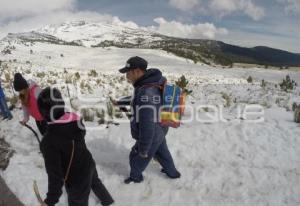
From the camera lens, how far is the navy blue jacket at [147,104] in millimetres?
4859

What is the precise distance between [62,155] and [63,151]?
0.22ft

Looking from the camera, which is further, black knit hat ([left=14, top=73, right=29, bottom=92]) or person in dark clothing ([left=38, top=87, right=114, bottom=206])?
black knit hat ([left=14, top=73, right=29, bottom=92])

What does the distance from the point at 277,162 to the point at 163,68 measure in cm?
1826

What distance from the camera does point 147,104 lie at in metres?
4.86

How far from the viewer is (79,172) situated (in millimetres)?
3924

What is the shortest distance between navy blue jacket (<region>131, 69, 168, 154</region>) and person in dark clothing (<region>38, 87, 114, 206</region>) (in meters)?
1.06

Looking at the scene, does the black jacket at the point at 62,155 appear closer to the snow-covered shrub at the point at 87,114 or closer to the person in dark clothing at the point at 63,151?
the person in dark clothing at the point at 63,151

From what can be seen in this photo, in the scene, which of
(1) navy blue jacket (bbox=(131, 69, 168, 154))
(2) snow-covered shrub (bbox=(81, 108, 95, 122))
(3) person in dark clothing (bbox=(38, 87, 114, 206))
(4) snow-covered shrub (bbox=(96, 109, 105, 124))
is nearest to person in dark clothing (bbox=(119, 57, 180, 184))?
(1) navy blue jacket (bbox=(131, 69, 168, 154))

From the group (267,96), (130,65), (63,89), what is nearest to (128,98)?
(130,65)

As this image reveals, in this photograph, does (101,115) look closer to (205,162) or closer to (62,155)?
(205,162)

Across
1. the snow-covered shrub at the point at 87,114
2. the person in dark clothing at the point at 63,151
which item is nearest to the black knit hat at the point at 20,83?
the person in dark clothing at the point at 63,151

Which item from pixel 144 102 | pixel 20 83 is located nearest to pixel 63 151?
pixel 144 102

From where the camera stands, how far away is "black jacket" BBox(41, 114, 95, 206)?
3.59 m

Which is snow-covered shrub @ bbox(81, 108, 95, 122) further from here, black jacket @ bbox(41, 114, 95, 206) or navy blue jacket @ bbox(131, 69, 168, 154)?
black jacket @ bbox(41, 114, 95, 206)
